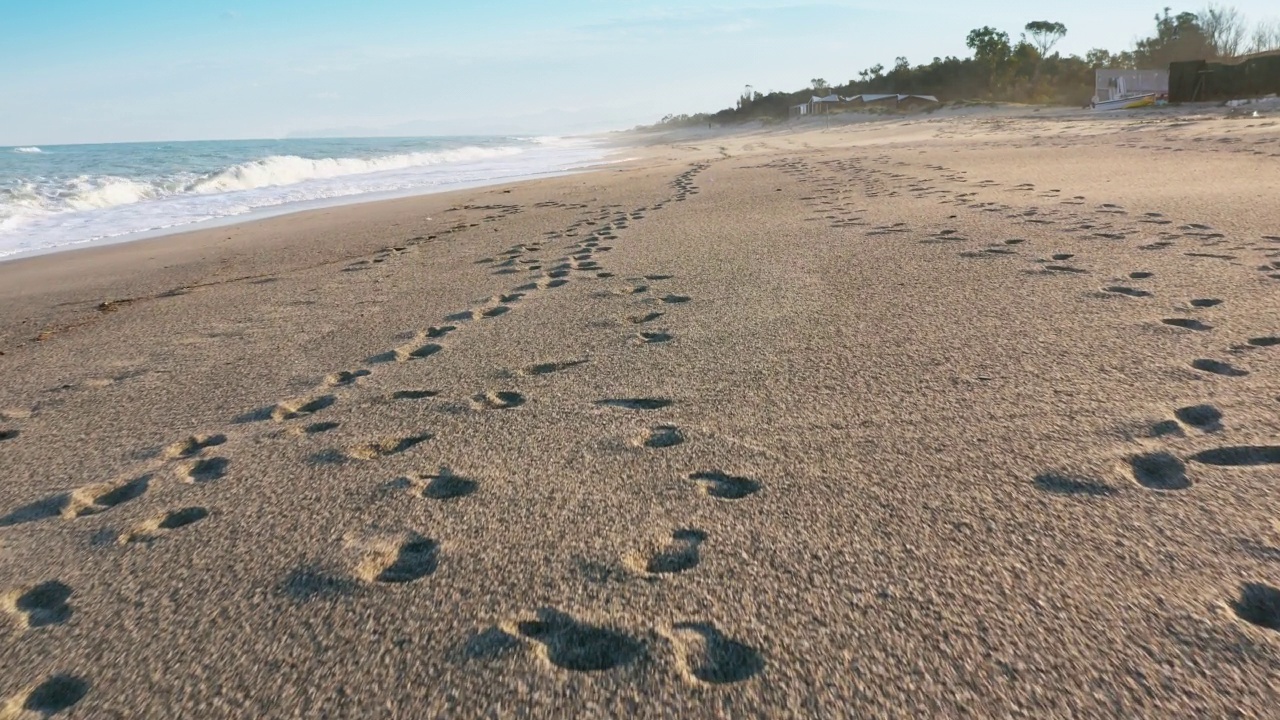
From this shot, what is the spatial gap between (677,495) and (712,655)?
51 cm

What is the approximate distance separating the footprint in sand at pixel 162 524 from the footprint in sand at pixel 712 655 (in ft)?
3.58

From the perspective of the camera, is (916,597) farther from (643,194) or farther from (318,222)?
(318,222)

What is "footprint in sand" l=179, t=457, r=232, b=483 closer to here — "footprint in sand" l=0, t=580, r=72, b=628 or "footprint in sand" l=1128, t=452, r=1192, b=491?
"footprint in sand" l=0, t=580, r=72, b=628

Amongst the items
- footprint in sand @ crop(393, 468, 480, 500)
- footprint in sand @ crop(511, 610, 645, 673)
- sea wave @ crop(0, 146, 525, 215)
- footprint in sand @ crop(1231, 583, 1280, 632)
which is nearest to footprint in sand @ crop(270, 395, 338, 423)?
footprint in sand @ crop(393, 468, 480, 500)

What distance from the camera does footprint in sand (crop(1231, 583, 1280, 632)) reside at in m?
1.17

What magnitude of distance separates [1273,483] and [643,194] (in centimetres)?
687

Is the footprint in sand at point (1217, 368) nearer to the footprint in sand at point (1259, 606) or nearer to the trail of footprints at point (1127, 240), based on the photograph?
the trail of footprints at point (1127, 240)

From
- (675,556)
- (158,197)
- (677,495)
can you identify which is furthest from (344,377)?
(158,197)

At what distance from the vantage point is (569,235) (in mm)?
5434

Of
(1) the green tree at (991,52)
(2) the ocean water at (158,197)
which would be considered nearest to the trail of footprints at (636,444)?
(2) the ocean water at (158,197)

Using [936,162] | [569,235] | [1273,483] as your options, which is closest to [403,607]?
[1273,483]

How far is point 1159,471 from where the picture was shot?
5.32 feet

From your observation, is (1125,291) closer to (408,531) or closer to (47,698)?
(408,531)

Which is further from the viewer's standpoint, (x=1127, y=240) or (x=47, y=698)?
(x=1127, y=240)
